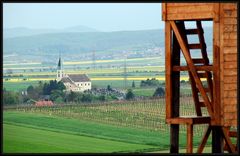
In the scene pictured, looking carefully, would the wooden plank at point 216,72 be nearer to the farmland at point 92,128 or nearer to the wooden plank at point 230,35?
the wooden plank at point 230,35

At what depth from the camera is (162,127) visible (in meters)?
52.7

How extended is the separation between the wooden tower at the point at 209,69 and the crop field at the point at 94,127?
1601cm

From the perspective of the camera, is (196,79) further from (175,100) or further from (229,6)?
(229,6)

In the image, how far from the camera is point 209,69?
18.2 m

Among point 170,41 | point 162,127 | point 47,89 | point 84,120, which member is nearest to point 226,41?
point 170,41

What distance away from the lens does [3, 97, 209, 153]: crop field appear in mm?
40094

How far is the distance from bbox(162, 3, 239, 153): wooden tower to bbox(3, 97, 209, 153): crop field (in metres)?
16.0

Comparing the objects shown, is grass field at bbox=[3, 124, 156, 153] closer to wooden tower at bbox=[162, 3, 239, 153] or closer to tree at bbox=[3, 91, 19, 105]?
wooden tower at bbox=[162, 3, 239, 153]

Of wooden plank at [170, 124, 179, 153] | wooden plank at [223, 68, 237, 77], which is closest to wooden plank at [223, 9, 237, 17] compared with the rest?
wooden plank at [223, 68, 237, 77]

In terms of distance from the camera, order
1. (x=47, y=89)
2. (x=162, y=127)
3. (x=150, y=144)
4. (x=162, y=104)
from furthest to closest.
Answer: (x=47, y=89)
(x=162, y=104)
(x=162, y=127)
(x=150, y=144)

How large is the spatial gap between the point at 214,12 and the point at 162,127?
35186 millimetres

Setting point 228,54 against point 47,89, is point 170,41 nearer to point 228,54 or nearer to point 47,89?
point 228,54

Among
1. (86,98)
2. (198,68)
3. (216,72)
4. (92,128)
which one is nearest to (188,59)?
(198,68)

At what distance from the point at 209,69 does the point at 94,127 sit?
3669cm
